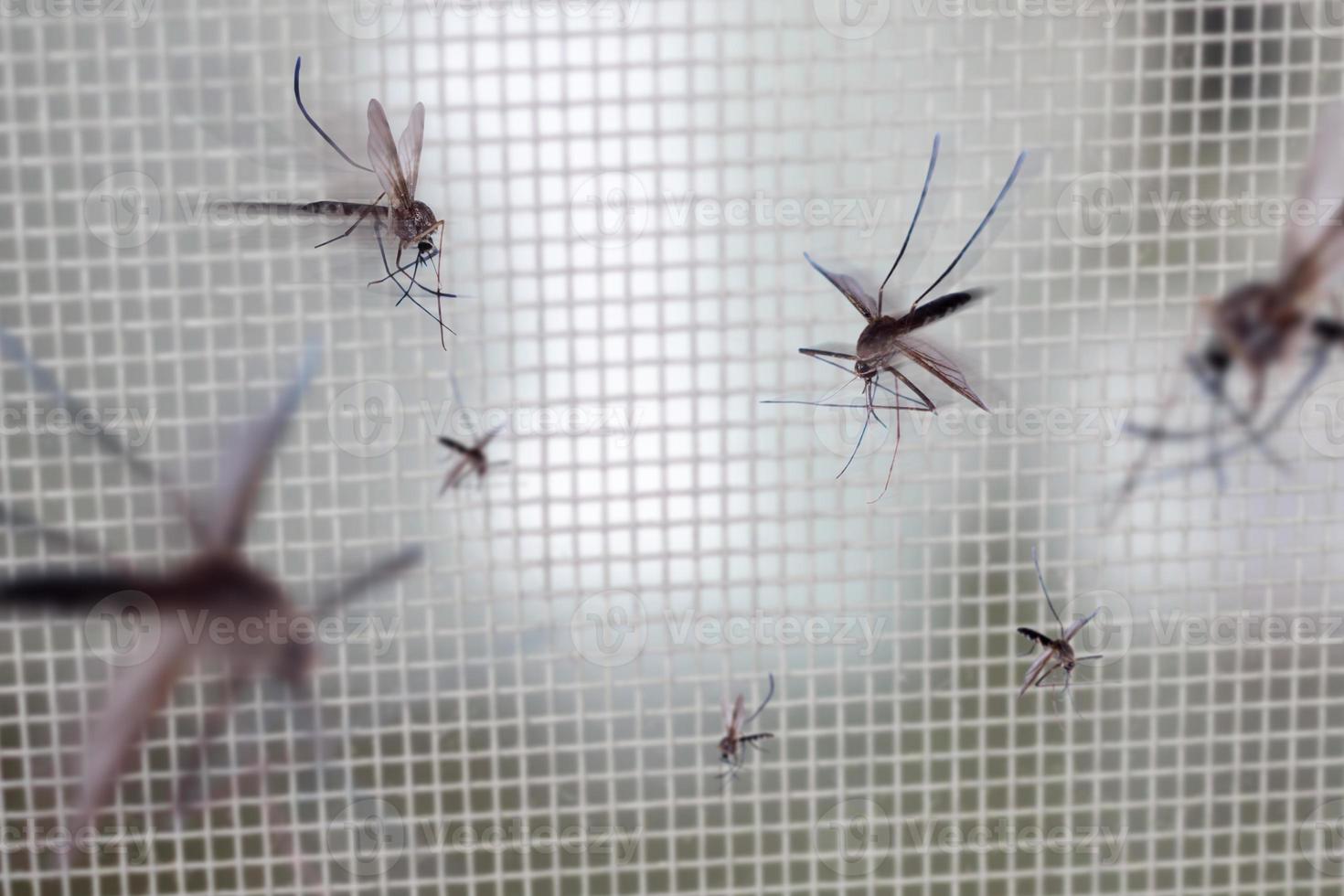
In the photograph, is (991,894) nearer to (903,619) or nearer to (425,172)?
(903,619)

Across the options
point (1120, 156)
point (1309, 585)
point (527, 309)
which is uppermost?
point (1120, 156)

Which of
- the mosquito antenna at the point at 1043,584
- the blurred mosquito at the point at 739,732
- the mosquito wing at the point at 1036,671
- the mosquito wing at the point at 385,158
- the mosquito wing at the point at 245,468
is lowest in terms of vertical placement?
the blurred mosquito at the point at 739,732

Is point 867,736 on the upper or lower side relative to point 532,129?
lower

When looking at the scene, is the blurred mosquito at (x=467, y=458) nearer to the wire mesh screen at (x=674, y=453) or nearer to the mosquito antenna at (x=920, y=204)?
the wire mesh screen at (x=674, y=453)

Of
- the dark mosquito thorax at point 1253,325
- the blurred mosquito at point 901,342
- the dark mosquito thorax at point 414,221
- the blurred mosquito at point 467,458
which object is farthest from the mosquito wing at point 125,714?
the dark mosquito thorax at point 1253,325

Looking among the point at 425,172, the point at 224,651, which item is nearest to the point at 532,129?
the point at 425,172
